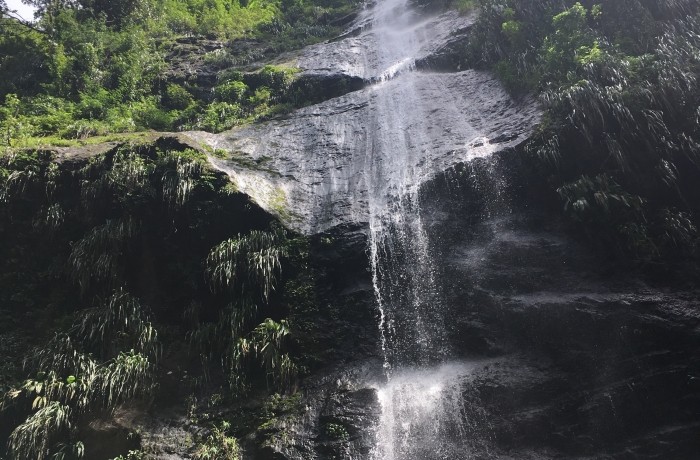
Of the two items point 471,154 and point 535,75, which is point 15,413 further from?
point 535,75

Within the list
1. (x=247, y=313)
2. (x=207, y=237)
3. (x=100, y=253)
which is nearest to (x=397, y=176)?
(x=207, y=237)

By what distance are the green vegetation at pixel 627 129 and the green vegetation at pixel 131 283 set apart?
640 cm

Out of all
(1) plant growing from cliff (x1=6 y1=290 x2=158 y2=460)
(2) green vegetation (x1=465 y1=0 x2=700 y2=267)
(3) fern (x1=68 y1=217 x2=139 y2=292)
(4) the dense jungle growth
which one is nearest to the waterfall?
(4) the dense jungle growth

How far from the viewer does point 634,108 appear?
425 inches

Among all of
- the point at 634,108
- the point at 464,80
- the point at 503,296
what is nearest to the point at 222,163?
the point at 503,296

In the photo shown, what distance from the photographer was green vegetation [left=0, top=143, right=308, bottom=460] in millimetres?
8781

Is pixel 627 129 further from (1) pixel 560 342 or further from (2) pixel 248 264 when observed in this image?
(2) pixel 248 264

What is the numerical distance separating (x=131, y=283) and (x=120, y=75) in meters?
10.6

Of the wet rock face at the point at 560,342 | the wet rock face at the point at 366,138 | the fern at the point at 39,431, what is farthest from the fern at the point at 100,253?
the wet rock face at the point at 560,342

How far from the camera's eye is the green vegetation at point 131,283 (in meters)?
8.78

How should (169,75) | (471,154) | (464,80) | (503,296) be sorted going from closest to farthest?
(503,296) < (471,154) < (464,80) < (169,75)

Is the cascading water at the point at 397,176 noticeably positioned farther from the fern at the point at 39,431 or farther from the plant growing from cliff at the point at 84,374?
the fern at the point at 39,431

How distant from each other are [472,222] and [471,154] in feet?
6.34

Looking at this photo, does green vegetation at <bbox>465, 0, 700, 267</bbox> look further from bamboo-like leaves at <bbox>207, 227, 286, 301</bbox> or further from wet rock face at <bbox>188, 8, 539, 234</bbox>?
bamboo-like leaves at <bbox>207, 227, 286, 301</bbox>
